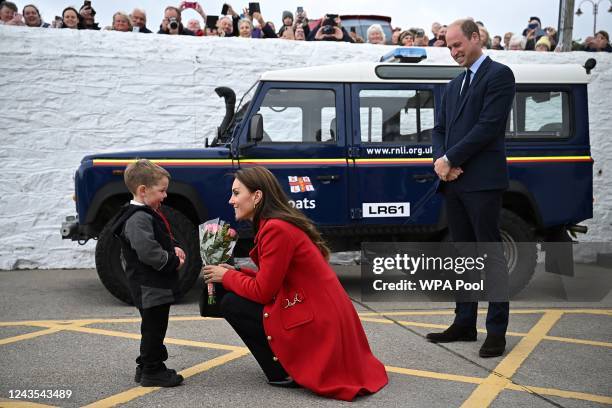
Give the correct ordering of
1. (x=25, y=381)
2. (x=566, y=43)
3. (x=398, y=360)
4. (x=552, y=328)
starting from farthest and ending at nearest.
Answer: (x=566, y=43) → (x=552, y=328) → (x=398, y=360) → (x=25, y=381)

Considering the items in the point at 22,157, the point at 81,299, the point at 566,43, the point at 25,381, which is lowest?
the point at 81,299

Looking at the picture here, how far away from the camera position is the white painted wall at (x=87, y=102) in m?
8.38

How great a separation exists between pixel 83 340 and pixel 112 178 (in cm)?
185

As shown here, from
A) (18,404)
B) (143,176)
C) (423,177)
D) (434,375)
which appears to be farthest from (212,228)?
(423,177)

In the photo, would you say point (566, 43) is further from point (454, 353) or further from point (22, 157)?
point (22, 157)

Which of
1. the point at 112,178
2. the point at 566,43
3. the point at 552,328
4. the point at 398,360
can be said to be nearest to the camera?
the point at 398,360

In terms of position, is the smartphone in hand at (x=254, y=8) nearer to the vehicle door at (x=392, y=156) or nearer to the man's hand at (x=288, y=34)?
the man's hand at (x=288, y=34)

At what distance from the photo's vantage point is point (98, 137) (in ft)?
28.5

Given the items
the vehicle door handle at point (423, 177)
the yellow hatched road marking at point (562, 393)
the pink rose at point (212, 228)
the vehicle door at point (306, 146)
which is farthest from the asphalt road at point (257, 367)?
the vehicle door handle at point (423, 177)

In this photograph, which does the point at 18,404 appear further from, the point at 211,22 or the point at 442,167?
the point at 211,22

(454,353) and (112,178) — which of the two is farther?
(112,178)

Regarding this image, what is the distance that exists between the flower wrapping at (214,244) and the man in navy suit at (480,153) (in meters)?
1.61

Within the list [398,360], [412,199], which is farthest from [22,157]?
[398,360]

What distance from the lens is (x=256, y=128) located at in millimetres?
5938
